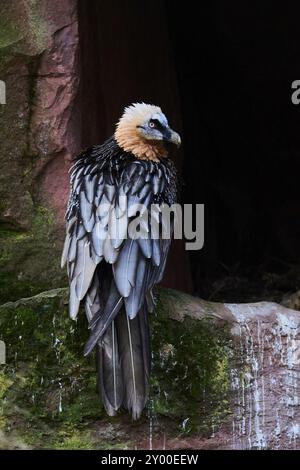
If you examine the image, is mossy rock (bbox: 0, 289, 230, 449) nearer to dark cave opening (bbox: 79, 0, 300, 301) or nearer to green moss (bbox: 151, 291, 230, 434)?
green moss (bbox: 151, 291, 230, 434)

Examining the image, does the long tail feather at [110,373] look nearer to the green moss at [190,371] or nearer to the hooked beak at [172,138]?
the green moss at [190,371]

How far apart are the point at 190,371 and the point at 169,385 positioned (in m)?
0.09

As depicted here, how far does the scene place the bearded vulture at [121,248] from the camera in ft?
10.8

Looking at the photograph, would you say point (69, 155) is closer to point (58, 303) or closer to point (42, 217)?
point (42, 217)

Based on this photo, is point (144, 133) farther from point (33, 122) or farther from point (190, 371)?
point (190, 371)

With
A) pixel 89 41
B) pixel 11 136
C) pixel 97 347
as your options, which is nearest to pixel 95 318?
pixel 97 347

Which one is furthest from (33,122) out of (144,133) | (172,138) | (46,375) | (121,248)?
(46,375)

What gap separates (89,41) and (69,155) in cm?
61

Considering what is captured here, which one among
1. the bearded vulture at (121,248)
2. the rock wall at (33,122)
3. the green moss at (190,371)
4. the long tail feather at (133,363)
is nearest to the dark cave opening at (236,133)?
the rock wall at (33,122)

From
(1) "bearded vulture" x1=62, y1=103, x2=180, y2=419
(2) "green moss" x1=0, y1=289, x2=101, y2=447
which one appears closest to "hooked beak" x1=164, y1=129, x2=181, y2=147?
(1) "bearded vulture" x1=62, y1=103, x2=180, y2=419

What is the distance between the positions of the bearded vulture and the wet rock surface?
183 millimetres

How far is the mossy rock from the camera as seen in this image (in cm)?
348

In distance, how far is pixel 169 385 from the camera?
139 inches

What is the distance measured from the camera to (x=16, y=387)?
3527mm
